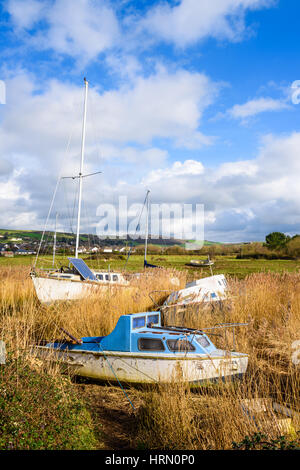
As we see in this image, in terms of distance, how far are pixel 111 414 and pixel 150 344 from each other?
2.01m

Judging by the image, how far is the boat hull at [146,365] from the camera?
9250 mm

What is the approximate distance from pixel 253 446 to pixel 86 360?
257 inches

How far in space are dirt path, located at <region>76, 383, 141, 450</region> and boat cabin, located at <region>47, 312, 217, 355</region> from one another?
3.82ft

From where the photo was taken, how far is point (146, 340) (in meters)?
10.0

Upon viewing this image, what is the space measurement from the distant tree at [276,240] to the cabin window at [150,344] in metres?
68.5

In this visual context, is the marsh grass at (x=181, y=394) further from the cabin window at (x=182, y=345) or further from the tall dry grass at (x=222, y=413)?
the cabin window at (x=182, y=345)

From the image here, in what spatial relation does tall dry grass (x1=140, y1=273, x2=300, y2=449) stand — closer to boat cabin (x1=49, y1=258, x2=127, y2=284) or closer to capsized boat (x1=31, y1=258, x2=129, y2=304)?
capsized boat (x1=31, y1=258, x2=129, y2=304)

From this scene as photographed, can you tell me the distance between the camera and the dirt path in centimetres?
733

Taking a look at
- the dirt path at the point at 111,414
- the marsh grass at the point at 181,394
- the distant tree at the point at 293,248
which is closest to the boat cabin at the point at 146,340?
the marsh grass at the point at 181,394

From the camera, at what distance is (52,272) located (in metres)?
23.1

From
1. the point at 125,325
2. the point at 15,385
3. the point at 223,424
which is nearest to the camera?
the point at 223,424
